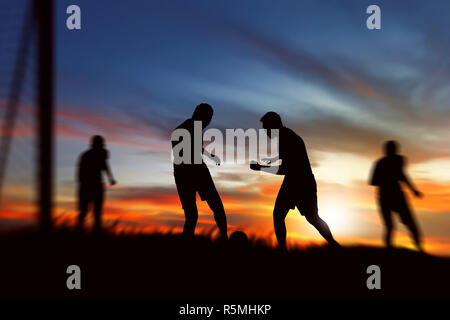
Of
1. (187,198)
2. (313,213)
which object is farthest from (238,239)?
(313,213)

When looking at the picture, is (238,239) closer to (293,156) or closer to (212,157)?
(212,157)

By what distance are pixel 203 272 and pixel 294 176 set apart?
6.22 ft

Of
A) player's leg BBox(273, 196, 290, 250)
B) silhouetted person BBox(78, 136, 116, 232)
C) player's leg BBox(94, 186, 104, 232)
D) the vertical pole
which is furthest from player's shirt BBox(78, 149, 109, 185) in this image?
player's leg BBox(273, 196, 290, 250)

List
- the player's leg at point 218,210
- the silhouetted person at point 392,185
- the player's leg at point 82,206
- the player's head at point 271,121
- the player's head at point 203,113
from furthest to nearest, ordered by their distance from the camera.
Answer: the player's leg at point 82,206, the silhouetted person at point 392,185, the player's leg at point 218,210, the player's head at point 203,113, the player's head at point 271,121

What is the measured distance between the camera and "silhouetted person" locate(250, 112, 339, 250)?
6.89 m

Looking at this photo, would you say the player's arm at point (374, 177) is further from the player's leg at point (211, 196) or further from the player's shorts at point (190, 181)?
the player's shorts at point (190, 181)

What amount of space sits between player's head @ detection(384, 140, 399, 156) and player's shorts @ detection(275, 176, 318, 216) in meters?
2.19

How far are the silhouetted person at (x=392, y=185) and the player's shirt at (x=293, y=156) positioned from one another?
2.09m

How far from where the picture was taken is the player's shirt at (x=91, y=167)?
896 cm

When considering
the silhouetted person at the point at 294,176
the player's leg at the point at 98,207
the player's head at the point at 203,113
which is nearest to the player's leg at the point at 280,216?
the silhouetted person at the point at 294,176

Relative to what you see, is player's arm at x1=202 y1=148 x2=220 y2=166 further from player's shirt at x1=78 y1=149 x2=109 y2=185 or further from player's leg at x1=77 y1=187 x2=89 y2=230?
player's leg at x1=77 y1=187 x2=89 y2=230
